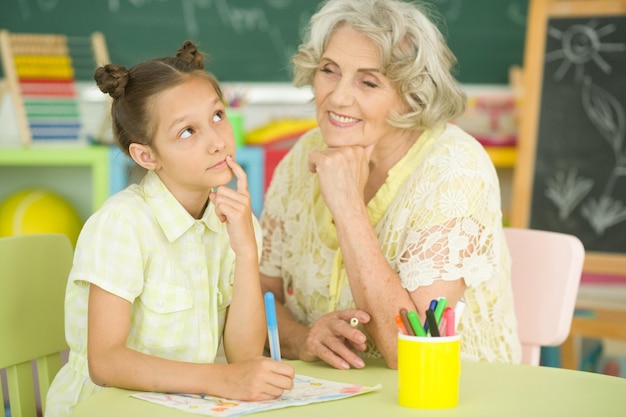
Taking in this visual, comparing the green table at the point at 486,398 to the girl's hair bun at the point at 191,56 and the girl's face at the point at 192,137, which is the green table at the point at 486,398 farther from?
the girl's hair bun at the point at 191,56

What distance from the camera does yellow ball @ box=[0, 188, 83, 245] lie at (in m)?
3.61

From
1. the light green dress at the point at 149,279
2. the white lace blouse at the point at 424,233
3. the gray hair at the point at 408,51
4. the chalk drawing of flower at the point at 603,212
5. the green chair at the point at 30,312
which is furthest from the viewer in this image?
the chalk drawing of flower at the point at 603,212

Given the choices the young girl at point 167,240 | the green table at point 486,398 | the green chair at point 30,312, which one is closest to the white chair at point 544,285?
the green table at point 486,398

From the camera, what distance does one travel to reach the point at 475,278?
1.70 meters

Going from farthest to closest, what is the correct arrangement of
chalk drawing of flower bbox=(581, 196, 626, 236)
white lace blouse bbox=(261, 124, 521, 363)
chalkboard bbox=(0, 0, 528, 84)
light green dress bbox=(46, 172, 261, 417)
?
1. chalkboard bbox=(0, 0, 528, 84)
2. chalk drawing of flower bbox=(581, 196, 626, 236)
3. white lace blouse bbox=(261, 124, 521, 363)
4. light green dress bbox=(46, 172, 261, 417)

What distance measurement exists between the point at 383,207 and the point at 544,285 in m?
0.37

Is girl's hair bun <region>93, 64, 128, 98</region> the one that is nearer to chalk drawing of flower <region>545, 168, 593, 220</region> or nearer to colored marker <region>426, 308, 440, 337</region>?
colored marker <region>426, 308, 440, 337</region>

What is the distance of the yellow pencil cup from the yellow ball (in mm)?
2559

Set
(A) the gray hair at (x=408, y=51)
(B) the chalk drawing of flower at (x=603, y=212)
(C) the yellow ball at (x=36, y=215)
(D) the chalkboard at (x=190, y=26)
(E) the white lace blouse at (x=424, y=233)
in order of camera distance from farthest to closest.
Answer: (D) the chalkboard at (x=190, y=26)
(C) the yellow ball at (x=36, y=215)
(B) the chalk drawing of flower at (x=603, y=212)
(A) the gray hair at (x=408, y=51)
(E) the white lace blouse at (x=424, y=233)

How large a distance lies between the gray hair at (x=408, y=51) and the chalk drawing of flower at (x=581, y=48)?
1.53 metres

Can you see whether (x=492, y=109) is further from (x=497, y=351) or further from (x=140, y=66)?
(x=140, y=66)

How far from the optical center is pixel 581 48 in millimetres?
3338

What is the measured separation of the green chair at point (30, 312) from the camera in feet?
5.24

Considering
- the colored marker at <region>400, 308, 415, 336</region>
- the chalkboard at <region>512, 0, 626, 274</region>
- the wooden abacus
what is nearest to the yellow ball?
the wooden abacus
